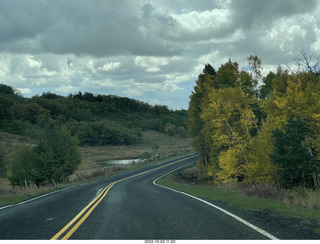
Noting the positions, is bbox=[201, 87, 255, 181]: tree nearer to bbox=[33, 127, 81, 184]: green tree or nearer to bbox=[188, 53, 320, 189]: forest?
bbox=[188, 53, 320, 189]: forest

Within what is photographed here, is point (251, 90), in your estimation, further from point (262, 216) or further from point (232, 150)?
point (262, 216)

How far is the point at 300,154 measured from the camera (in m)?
20.0

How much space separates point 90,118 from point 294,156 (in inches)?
4942

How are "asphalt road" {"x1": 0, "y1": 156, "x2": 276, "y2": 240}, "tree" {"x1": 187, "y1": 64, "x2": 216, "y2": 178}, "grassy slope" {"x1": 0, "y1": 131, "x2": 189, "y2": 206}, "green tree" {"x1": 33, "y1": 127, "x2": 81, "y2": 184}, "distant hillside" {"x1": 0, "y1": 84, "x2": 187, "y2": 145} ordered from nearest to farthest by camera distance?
"asphalt road" {"x1": 0, "y1": 156, "x2": 276, "y2": 240}
"green tree" {"x1": 33, "y1": 127, "x2": 81, "y2": 184}
"tree" {"x1": 187, "y1": 64, "x2": 216, "y2": 178}
"grassy slope" {"x1": 0, "y1": 131, "x2": 189, "y2": 206}
"distant hillside" {"x1": 0, "y1": 84, "x2": 187, "y2": 145}

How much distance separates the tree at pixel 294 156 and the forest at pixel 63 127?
24694 millimetres

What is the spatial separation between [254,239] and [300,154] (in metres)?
17.5

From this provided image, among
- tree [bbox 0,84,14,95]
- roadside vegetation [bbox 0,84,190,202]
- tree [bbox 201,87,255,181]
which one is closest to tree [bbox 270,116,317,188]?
tree [bbox 201,87,255,181]

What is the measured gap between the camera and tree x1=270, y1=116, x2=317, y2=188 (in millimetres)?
20078

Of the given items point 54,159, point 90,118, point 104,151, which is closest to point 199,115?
point 54,159

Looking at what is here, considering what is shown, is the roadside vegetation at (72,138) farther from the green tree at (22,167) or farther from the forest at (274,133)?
the forest at (274,133)

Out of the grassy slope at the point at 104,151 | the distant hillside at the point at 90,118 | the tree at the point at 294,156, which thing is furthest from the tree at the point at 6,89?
the tree at the point at 294,156
